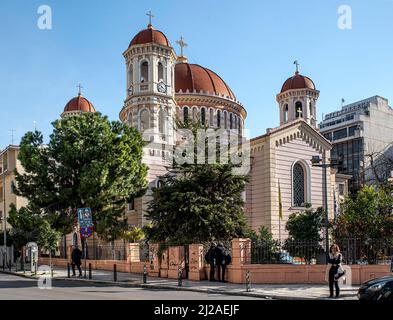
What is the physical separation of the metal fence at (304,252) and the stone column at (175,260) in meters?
3.55

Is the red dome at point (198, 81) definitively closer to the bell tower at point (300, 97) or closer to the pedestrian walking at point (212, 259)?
the bell tower at point (300, 97)

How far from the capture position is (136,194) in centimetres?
3653

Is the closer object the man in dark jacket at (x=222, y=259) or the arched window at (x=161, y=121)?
the man in dark jacket at (x=222, y=259)

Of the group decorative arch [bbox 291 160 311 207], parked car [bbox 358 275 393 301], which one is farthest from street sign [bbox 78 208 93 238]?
decorative arch [bbox 291 160 311 207]

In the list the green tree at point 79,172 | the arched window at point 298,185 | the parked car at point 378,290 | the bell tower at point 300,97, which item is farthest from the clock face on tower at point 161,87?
the parked car at point 378,290

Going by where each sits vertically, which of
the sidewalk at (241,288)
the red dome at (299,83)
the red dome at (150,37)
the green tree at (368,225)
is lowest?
the sidewalk at (241,288)

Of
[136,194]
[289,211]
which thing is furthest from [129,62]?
[289,211]

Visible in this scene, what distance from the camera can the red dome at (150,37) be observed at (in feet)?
145

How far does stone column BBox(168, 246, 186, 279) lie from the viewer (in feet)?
83.6

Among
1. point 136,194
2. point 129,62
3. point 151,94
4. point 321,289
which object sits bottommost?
point 321,289

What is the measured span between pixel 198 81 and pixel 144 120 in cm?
1088

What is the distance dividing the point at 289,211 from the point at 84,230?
1820 centimetres

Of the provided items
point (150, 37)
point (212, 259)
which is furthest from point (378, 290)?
point (150, 37)
